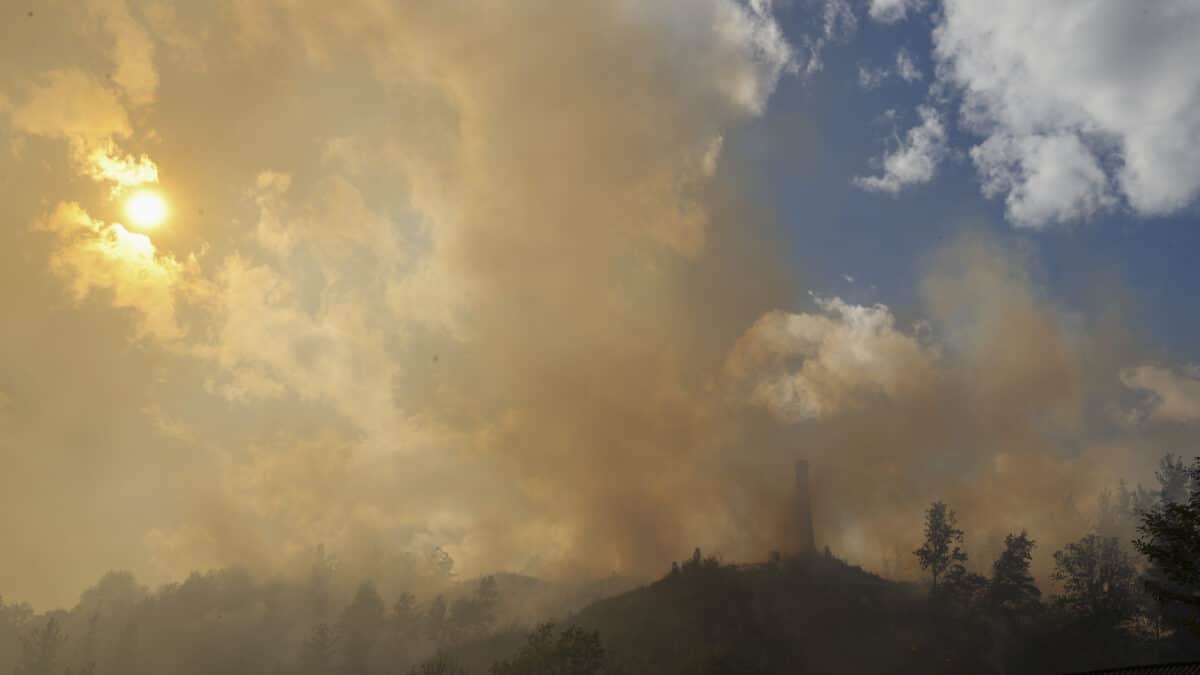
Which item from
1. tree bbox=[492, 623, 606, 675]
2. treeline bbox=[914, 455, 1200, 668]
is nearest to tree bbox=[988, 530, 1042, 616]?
treeline bbox=[914, 455, 1200, 668]

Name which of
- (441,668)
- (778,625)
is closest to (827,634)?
(778,625)

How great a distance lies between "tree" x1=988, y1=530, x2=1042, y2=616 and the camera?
16575 cm

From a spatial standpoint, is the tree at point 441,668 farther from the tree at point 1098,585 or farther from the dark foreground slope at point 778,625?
the tree at point 1098,585

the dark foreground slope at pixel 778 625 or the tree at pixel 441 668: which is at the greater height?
the dark foreground slope at pixel 778 625

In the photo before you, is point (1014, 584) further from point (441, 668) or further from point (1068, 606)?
point (441, 668)

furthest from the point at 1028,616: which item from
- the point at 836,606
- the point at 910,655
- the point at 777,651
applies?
the point at 777,651

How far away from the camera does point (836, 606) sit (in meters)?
184

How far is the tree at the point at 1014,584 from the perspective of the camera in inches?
6526

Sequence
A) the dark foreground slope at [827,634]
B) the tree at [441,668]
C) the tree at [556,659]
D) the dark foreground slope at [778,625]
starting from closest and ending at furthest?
the tree at [556,659]
the tree at [441,668]
the dark foreground slope at [827,634]
the dark foreground slope at [778,625]

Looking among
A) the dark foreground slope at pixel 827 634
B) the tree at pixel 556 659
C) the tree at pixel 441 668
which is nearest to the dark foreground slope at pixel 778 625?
the dark foreground slope at pixel 827 634

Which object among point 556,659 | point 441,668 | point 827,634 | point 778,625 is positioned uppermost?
point 778,625

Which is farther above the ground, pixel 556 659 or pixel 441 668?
pixel 556 659

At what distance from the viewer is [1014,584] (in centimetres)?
16738

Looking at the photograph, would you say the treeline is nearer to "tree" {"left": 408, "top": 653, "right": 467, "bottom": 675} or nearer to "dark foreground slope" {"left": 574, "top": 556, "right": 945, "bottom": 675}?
"dark foreground slope" {"left": 574, "top": 556, "right": 945, "bottom": 675}
